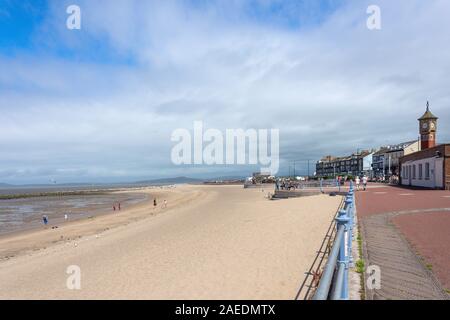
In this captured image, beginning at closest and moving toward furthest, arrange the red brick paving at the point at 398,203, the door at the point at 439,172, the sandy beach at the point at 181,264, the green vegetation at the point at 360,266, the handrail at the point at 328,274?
the handrail at the point at 328,274 → the green vegetation at the point at 360,266 → the sandy beach at the point at 181,264 → the red brick paving at the point at 398,203 → the door at the point at 439,172

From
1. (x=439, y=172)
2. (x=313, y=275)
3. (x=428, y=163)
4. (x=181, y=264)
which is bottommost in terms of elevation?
(x=181, y=264)

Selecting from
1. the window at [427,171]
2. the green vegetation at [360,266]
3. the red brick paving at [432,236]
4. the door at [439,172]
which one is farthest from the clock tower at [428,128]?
the green vegetation at [360,266]

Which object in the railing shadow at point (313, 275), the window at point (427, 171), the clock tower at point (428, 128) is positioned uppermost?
the clock tower at point (428, 128)

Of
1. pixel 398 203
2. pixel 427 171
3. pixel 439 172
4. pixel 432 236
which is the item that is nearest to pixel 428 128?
pixel 427 171

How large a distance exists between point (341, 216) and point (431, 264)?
3.03 m

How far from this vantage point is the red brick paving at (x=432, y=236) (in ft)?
19.0

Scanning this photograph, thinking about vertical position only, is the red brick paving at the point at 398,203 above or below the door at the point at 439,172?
below

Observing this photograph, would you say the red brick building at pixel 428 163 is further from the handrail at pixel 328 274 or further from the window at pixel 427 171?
the handrail at pixel 328 274

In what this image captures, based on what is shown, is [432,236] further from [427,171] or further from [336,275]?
[427,171]

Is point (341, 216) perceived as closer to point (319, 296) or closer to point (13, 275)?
point (319, 296)

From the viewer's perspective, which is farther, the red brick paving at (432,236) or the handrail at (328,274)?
the red brick paving at (432,236)

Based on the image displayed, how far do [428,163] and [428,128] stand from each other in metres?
8.13

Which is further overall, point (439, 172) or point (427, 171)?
point (427, 171)

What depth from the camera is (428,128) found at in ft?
121
